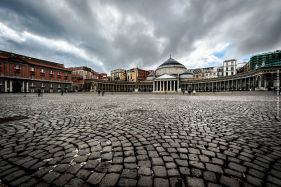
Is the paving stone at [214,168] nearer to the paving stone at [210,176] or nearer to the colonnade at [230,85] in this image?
the paving stone at [210,176]

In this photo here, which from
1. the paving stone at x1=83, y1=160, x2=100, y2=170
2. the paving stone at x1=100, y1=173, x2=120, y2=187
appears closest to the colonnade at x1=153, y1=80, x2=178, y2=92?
the paving stone at x1=83, y1=160, x2=100, y2=170

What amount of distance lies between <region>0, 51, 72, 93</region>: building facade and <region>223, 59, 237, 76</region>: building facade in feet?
333

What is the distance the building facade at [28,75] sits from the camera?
4206 cm

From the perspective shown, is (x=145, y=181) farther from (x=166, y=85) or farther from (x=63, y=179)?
(x=166, y=85)

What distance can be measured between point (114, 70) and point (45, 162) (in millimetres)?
129099

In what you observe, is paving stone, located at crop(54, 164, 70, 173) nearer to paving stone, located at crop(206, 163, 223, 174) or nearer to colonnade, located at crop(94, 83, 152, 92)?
paving stone, located at crop(206, 163, 223, 174)

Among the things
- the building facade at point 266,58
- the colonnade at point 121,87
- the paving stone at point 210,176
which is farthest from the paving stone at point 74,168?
the building facade at point 266,58

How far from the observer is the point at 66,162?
2271 millimetres

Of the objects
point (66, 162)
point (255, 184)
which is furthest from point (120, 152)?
point (255, 184)

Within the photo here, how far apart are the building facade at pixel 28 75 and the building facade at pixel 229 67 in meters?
102

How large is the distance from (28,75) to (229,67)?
113749mm

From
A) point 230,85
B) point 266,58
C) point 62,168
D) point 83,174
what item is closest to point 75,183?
point 83,174

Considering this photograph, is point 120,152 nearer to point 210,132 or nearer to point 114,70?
point 210,132

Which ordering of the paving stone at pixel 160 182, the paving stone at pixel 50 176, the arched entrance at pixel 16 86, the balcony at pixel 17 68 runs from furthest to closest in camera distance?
1. the arched entrance at pixel 16 86
2. the balcony at pixel 17 68
3. the paving stone at pixel 50 176
4. the paving stone at pixel 160 182
